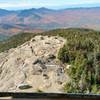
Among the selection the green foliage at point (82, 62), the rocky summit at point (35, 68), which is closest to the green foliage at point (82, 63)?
the green foliage at point (82, 62)

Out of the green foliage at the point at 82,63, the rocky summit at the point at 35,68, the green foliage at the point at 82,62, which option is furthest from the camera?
the rocky summit at the point at 35,68

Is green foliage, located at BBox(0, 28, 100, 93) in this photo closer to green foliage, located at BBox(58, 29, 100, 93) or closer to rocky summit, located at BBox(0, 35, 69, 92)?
green foliage, located at BBox(58, 29, 100, 93)

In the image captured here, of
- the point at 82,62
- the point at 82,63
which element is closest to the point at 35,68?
the point at 82,62

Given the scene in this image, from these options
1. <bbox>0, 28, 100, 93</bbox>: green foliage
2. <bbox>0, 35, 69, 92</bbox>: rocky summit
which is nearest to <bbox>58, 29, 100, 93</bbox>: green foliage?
<bbox>0, 28, 100, 93</bbox>: green foliage

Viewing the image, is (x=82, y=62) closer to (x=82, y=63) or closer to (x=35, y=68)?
(x=82, y=63)

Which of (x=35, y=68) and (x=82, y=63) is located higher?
(x=82, y=63)

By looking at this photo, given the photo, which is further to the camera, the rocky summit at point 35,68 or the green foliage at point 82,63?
the rocky summit at point 35,68

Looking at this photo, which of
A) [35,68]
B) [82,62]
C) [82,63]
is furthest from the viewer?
[35,68]

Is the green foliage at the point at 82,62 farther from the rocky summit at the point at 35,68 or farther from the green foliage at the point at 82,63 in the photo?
the rocky summit at the point at 35,68
